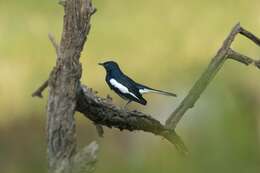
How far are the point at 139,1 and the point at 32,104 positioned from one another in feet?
6.77

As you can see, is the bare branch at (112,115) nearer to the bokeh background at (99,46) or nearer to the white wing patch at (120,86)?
the bokeh background at (99,46)

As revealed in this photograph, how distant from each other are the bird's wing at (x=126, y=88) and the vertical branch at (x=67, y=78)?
0.70 meters

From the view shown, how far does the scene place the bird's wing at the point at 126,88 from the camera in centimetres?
252

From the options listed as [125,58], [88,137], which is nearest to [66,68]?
[88,137]

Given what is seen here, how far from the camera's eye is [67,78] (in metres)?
1.79

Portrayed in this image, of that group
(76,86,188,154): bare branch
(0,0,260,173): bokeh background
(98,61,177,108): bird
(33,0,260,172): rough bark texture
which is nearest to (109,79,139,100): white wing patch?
(98,61,177,108): bird

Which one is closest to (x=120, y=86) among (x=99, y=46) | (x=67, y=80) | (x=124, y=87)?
(x=124, y=87)

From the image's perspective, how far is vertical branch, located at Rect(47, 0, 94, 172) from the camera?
5.58ft

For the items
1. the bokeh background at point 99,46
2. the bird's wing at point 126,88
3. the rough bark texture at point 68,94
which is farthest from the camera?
the bokeh background at point 99,46

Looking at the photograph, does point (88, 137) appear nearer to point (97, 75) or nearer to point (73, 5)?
point (97, 75)

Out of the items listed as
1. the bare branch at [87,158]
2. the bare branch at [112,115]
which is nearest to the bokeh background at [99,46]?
the bare branch at [112,115]

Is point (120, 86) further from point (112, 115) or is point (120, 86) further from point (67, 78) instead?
point (67, 78)

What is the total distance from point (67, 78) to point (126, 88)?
790 millimetres

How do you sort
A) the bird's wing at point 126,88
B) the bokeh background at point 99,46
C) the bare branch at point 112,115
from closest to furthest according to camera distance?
the bare branch at point 112,115 → the bird's wing at point 126,88 → the bokeh background at point 99,46
